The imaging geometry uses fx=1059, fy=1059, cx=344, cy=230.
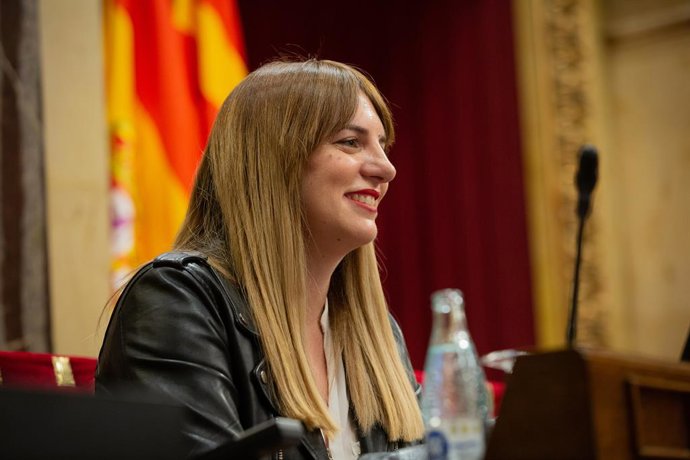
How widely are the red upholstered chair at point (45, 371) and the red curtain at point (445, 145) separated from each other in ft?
11.5

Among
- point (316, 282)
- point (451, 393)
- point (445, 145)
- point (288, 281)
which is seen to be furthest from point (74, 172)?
point (445, 145)

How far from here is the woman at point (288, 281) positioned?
79.5 inches

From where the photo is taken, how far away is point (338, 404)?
7.57ft

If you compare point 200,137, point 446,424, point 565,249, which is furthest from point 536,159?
point 446,424

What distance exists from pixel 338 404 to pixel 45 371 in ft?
2.04

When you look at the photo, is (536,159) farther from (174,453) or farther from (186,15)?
(174,453)

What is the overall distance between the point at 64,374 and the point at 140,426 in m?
1.13

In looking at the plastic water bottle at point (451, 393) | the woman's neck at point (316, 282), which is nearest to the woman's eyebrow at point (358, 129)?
the woman's neck at point (316, 282)

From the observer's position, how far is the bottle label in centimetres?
130

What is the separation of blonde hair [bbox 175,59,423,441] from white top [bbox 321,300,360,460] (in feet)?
0.07

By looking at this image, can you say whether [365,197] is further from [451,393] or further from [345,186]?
[451,393]

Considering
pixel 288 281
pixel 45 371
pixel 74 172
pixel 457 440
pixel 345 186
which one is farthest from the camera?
pixel 74 172

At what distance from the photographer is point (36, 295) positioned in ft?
11.1

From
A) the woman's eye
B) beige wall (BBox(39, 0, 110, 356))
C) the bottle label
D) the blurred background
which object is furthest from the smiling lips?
the blurred background
